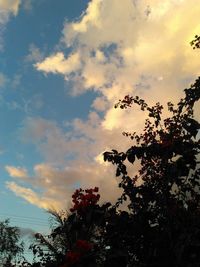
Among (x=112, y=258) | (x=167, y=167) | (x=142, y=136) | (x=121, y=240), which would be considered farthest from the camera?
(x=142, y=136)

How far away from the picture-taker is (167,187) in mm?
5496

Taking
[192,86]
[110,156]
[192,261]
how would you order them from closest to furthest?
[192,261]
[110,156]
[192,86]

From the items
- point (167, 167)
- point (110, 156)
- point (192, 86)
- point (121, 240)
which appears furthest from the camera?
point (192, 86)

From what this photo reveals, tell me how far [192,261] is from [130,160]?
1.60m

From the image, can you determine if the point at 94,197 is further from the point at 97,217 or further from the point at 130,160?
the point at 130,160

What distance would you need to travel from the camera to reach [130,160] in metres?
5.50

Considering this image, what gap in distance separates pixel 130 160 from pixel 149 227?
894 millimetres

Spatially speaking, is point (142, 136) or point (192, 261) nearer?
point (192, 261)

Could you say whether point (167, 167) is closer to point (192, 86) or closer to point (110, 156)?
point (110, 156)

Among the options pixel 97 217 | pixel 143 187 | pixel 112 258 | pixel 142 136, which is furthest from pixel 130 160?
pixel 142 136

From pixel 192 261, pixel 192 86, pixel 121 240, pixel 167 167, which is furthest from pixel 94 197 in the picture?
pixel 192 86

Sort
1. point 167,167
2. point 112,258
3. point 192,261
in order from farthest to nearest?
point 167,167 → point 112,258 → point 192,261

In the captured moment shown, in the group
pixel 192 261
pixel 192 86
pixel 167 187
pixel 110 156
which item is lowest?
pixel 192 261

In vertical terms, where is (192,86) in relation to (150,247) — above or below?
above
